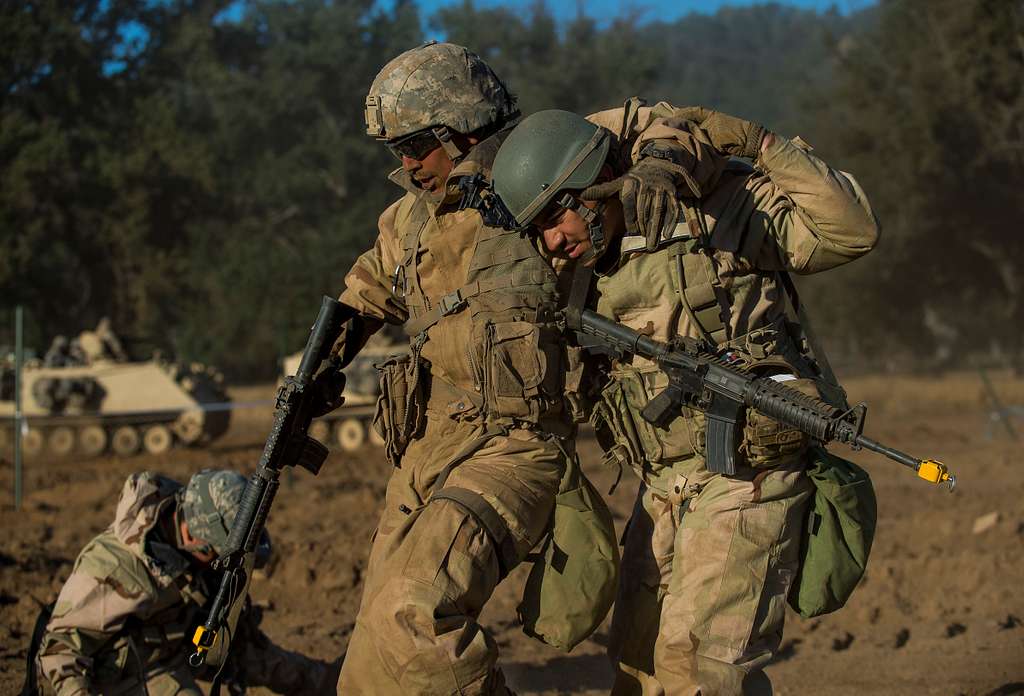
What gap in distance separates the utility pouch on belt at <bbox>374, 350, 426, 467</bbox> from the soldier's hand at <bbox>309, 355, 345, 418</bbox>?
489 millimetres

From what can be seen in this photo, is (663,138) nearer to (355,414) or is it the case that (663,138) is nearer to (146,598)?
(146,598)

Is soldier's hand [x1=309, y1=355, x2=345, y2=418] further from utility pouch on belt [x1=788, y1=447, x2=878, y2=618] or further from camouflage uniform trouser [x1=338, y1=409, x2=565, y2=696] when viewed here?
utility pouch on belt [x1=788, y1=447, x2=878, y2=618]

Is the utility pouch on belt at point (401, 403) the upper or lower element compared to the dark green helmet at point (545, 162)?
lower

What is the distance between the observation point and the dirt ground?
6.78 metres

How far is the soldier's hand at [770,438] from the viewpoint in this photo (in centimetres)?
394

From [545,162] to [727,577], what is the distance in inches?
56.5

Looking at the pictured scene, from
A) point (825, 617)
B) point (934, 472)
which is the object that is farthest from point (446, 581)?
point (825, 617)

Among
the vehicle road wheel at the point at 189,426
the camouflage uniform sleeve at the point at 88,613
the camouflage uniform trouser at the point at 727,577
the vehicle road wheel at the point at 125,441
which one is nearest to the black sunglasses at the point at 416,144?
the camouflage uniform trouser at the point at 727,577

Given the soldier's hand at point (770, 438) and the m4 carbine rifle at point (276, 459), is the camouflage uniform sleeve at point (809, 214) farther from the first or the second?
the m4 carbine rifle at point (276, 459)

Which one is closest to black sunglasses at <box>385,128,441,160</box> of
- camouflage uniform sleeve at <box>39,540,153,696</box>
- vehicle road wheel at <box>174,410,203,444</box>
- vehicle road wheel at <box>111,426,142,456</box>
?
camouflage uniform sleeve at <box>39,540,153,696</box>

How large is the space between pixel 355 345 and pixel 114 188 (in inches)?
1358

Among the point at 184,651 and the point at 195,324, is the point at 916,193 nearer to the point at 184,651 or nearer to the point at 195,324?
the point at 195,324

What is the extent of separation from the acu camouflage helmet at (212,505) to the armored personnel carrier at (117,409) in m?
13.0

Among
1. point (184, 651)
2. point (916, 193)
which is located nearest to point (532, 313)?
point (184, 651)
